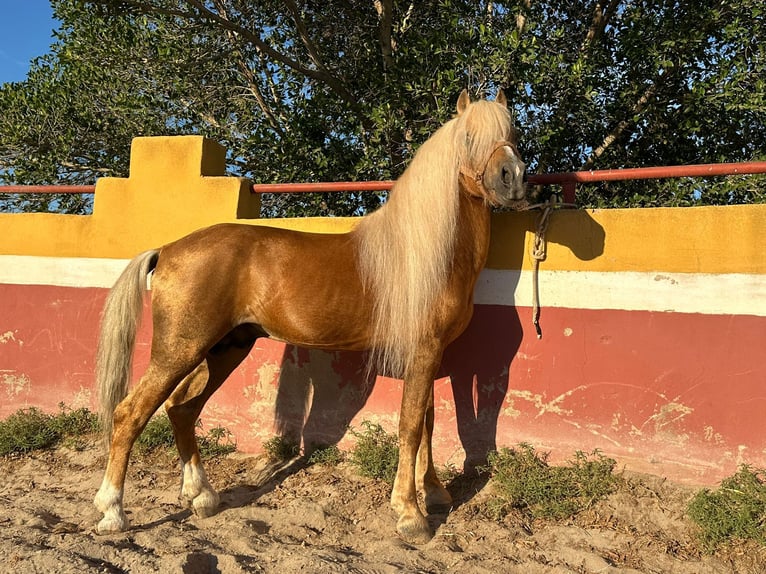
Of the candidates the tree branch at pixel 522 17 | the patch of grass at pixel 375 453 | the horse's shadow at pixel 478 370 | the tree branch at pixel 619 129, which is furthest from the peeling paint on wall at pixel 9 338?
the tree branch at pixel 619 129

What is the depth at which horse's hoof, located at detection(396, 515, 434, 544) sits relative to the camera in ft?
9.02

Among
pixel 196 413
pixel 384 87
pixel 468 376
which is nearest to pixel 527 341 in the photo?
pixel 468 376

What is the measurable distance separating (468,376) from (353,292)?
3.15ft

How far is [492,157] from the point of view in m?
2.81

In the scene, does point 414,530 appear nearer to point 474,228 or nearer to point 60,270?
point 474,228

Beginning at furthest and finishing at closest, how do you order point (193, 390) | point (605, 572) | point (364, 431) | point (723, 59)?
point (723, 59)
point (364, 431)
point (193, 390)
point (605, 572)

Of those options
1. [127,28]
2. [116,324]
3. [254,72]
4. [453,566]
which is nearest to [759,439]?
[453,566]

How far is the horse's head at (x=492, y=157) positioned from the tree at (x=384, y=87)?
3.08 m

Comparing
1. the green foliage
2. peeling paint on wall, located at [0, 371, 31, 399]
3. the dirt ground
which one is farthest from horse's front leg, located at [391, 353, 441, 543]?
peeling paint on wall, located at [0, 371, 31, 399]

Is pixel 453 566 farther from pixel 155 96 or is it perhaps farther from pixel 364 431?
pixel 155 96

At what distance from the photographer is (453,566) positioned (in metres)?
2.49

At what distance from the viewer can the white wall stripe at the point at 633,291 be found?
2.89 meters

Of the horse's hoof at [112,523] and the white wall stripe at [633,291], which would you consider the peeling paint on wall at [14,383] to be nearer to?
the horse's hoof at [112,523]

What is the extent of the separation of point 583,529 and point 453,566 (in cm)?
72
